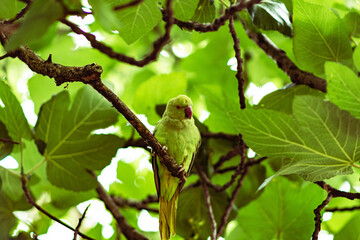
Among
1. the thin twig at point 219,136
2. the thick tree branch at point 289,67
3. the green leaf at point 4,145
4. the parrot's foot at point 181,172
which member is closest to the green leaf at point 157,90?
the thin twig at point 219,136

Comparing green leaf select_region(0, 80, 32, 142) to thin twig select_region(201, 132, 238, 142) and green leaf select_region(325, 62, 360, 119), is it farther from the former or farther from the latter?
green leaf select_region(325, 62, 360, 119)

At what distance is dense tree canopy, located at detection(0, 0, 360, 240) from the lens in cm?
149

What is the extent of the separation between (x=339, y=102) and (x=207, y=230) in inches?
54.8

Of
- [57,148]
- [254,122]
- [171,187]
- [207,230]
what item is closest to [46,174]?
[57,148]

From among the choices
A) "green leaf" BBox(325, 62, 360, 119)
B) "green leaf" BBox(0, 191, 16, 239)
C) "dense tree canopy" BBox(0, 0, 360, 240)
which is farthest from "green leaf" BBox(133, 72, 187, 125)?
"green leaf" BBox(325, 62, 360, 119)

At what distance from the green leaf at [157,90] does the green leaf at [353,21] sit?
39.3 inches

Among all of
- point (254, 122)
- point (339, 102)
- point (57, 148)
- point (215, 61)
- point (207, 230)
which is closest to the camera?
point (339, 102)

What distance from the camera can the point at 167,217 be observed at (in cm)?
225

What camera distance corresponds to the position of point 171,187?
2.24m

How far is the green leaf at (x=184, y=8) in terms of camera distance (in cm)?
167

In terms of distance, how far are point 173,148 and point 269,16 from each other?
89cm

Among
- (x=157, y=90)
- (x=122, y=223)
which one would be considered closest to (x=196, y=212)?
(x=122, y=223)

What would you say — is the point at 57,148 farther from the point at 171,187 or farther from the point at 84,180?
the point at 171,187

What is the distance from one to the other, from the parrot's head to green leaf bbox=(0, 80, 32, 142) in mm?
804
